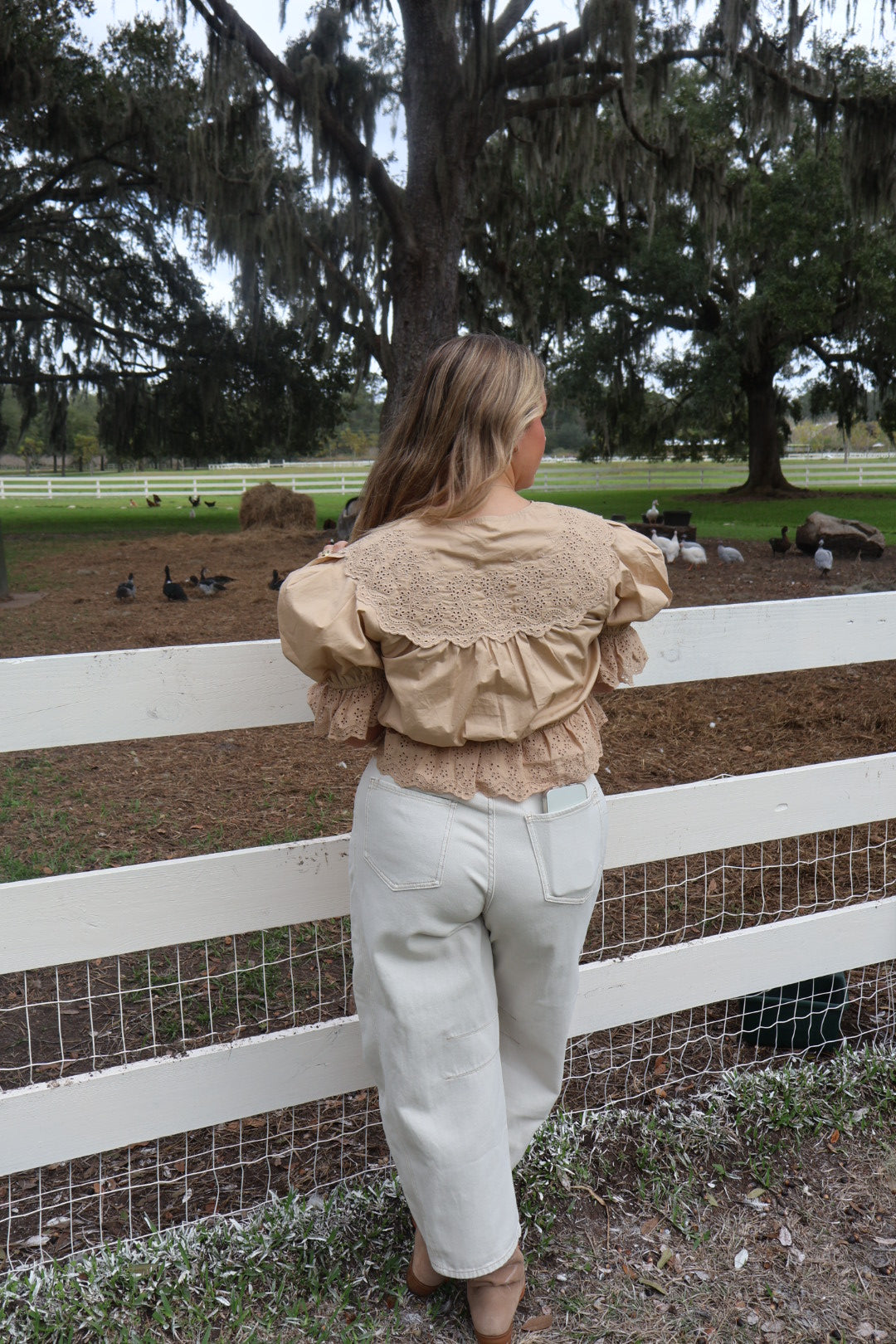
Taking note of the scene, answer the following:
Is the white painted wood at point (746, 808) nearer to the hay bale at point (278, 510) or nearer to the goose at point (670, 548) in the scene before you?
the goose at point (670, 548)

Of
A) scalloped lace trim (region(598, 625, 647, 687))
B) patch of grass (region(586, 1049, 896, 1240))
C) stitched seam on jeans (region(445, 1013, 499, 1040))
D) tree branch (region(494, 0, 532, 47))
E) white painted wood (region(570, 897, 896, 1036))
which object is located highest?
tree branch (region(494, 0, 532, 47))

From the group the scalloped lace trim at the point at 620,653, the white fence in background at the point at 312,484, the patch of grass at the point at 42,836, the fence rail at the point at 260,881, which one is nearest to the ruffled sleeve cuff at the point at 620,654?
the scalloped lace trim at the point at 620,653

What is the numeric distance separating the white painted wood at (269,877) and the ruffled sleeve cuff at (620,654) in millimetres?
578

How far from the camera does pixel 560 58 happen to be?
10523 millimetres

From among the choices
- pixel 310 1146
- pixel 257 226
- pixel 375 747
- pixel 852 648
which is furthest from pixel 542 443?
pixel 257 226

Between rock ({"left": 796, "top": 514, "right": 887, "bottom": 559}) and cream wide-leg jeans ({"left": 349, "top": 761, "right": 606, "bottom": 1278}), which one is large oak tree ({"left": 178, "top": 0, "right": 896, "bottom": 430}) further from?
cream wide-leg jeans ({"left": 349, "top": 761, "right": 606, "bottom": 1278})

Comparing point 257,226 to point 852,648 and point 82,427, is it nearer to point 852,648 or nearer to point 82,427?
point 852,648

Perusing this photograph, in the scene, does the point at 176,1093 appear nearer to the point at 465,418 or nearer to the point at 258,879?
the point at 258,879

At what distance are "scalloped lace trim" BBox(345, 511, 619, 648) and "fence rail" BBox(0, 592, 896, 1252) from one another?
515 mm

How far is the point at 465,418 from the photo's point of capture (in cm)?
167

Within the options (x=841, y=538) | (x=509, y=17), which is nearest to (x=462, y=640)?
(x=841, y=538)

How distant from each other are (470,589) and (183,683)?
69 centimetres

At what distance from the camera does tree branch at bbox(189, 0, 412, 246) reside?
10.9 metres

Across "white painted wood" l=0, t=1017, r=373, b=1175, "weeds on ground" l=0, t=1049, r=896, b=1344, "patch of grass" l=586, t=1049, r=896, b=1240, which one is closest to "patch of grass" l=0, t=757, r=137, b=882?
"white painted wood" l=0, t=1017, r=373, b=1175
